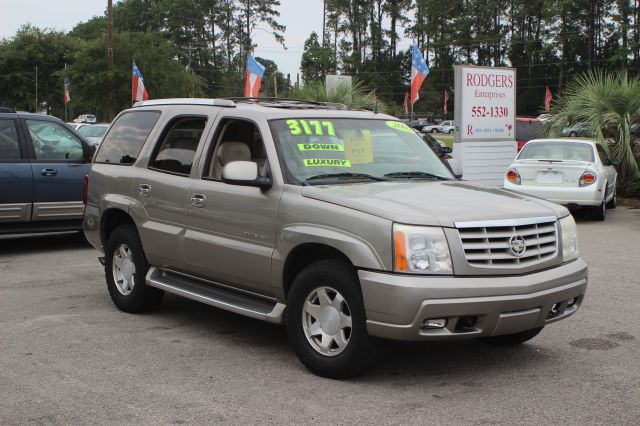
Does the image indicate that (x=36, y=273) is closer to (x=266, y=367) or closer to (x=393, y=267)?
(x=266, y=367)

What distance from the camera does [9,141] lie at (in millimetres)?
10648

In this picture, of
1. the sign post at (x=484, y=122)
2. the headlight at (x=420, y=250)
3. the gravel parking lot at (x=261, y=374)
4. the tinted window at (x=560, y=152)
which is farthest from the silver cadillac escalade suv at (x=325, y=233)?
the sign post at (x=484, y=122)

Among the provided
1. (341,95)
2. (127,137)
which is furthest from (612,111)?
(127,137)

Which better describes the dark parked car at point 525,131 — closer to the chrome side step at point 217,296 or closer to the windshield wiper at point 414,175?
the windshield wiper at point 414,175

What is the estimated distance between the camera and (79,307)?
749 cm

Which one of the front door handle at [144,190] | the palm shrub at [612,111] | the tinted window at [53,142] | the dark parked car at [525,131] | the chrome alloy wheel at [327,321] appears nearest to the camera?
the chrome alloy wheel at [327,321]

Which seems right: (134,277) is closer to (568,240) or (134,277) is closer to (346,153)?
(346,153)

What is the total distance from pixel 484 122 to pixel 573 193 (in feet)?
14.8

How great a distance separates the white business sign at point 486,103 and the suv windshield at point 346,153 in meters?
11.6

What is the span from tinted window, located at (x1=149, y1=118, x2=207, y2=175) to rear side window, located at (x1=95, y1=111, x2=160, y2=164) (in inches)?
11.9

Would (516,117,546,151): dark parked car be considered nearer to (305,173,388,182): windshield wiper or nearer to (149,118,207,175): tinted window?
(149,118,207,175): tinted window

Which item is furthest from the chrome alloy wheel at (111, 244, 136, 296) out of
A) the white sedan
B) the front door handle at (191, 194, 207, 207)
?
the white sedan

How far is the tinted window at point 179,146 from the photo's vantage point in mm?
6629

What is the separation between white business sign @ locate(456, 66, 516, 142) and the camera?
18.0m
